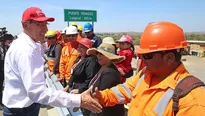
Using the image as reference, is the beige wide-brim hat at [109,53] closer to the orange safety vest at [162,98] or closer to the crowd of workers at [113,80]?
the crowd of workers at [113,80]

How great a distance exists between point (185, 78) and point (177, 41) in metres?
0.31

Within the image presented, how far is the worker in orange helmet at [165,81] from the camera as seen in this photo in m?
1.68

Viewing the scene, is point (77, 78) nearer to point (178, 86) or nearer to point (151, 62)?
point (151, 62)

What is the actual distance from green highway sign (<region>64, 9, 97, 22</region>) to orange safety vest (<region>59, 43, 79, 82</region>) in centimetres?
800

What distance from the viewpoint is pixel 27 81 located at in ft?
8.39

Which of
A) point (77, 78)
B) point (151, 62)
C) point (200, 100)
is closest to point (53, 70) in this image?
point (77, 78)

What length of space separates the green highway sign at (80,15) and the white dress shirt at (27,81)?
35.0 ft

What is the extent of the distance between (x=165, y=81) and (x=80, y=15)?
39.3 feet

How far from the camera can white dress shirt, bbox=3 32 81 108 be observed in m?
2.57

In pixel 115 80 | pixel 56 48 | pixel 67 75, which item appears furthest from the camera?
pixel 56 48

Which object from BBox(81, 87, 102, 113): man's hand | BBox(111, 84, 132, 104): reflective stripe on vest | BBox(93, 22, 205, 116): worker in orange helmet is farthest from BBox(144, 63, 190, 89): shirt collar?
BBox(81, 87, 102, 113): man's hand

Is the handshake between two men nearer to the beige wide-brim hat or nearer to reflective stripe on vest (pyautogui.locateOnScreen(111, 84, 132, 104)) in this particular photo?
reflective stripe on vest (pyautogui.locateOnScreen(111, 84, 132, 104))

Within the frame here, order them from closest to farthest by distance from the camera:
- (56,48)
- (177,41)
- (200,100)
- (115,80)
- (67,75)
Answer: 1. (200,100)
2. (177,41)
3. (115,80)
4. (67,75)
5. (56,48)

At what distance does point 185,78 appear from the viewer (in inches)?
70.9
